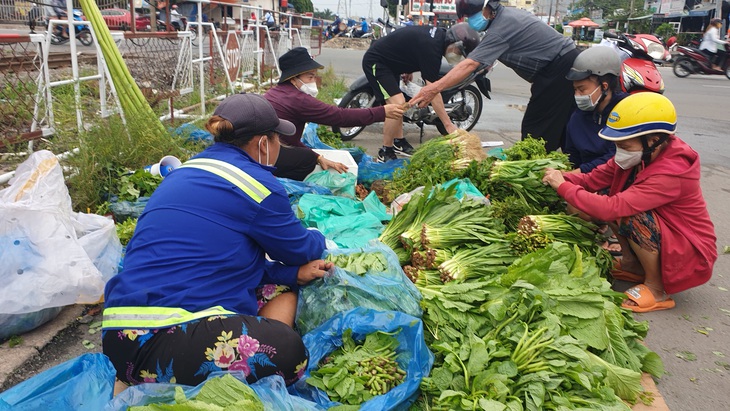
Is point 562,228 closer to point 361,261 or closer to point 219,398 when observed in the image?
point 361,261

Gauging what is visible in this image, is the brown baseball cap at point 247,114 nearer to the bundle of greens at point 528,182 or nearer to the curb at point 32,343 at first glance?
the curb at point 32,343

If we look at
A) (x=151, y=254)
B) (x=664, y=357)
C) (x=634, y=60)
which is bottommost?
(x=664, y=357)

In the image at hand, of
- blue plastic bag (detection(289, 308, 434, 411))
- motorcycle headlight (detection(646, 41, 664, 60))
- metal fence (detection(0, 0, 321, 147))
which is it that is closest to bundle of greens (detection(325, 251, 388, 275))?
blue plastic bag (detection(289, 308, 434, 411))

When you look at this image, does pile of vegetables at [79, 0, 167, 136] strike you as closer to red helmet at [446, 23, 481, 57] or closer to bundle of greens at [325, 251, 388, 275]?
bundle of greens at [325, 251, 388, 275]

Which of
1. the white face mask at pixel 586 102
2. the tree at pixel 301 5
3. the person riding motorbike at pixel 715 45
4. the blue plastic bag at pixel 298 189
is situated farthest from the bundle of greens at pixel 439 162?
the tree at pixel 301 5

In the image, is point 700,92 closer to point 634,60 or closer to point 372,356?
point 634,60

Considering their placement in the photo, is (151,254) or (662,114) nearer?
(151,254)

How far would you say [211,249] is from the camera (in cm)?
232

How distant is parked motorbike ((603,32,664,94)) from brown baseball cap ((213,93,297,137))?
3.20 m

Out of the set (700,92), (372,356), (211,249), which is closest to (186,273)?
(211,249)

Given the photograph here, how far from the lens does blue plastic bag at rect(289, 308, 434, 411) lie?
2.44m

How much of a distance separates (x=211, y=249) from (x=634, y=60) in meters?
4.07

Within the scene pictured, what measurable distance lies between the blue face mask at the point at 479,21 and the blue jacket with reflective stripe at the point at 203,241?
372cm

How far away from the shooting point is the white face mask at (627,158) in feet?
11.3
